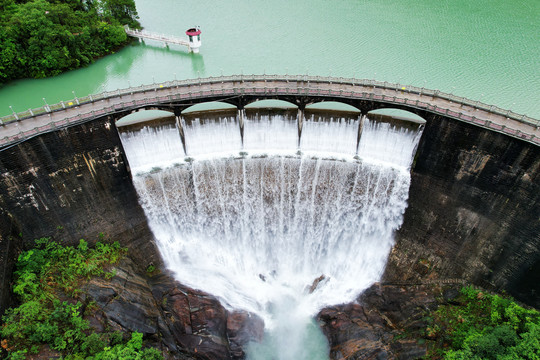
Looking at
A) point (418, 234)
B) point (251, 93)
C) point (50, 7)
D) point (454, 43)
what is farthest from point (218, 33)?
point (418, 234)

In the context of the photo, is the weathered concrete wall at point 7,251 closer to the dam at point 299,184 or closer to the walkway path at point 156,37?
the dam at point 299,184

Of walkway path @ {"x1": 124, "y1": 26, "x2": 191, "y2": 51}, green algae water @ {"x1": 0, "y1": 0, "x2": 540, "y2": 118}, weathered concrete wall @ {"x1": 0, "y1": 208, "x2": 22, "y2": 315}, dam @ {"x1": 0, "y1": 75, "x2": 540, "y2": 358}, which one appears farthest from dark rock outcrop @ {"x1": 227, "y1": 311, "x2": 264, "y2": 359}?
walkway path @ {"x1": 124, "y1": 26, "x2": 191, "y2": 51}

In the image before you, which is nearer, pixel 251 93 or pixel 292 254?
pixel 251 93

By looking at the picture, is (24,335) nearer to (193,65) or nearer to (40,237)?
(40,237)

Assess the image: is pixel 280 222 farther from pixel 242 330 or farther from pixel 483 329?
pixel 483 329

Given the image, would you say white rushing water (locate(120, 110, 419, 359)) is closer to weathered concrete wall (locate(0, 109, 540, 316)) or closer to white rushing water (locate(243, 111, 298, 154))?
white rushing water (locate(243, 111, 298, 154))

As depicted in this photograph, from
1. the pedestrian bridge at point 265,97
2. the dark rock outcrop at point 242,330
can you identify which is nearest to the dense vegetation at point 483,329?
the pedestrian bridge at point 265,97
